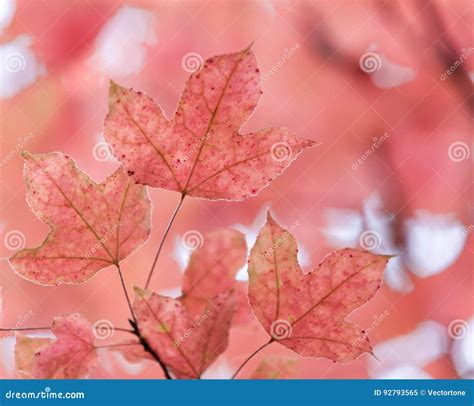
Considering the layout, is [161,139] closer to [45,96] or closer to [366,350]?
[366,350]

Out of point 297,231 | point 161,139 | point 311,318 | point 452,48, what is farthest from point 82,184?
point 452,48

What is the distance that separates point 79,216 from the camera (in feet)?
1.60

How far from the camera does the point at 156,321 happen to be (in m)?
0.44

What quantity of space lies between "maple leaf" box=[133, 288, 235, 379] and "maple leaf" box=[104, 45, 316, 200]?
10 centimetres

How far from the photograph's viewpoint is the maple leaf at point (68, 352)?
0.49 metres
